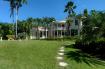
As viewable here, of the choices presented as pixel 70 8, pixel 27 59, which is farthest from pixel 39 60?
pixel 70 8

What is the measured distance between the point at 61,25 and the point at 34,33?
385 inches

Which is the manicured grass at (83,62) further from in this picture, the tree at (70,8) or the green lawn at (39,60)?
the tree at (70,8)

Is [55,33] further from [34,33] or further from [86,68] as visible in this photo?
[86,68]

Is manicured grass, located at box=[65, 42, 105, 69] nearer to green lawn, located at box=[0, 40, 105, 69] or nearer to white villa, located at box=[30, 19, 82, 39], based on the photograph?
green lawn, located at box=[0, 40, 105, 69]

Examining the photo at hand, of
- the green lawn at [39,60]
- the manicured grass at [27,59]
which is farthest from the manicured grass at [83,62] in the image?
the manicured grass at [27,59]

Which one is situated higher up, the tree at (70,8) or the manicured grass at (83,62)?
the tree at (70,8)

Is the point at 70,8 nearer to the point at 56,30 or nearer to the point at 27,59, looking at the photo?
the point at 56,30

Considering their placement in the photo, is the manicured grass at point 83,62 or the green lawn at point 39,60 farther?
the manicured grass at point 83,62

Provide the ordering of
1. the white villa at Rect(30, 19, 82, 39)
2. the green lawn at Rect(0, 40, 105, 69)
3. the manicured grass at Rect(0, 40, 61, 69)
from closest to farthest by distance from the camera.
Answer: the manicured grass at Rect(0, 40, 61, 69)
the green lawn at Rect(0, 40, 105, 69)
the white villa at Rect(30, 19, 82, 39)

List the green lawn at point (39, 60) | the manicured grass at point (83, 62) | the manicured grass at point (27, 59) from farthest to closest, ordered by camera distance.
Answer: the manicured grass at point (83, 62) → the green lawn at point (39, 60) → the manicured grass at point (27, 59)

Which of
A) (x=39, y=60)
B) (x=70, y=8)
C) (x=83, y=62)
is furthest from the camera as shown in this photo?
(x=70, y=8)

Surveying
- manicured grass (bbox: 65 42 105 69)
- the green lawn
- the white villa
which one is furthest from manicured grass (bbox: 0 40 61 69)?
the white villa

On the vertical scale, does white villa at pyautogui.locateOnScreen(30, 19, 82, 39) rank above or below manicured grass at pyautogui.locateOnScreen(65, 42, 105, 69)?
above

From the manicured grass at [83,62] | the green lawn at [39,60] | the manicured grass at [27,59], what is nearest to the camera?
the manicured grass at [27,59]
